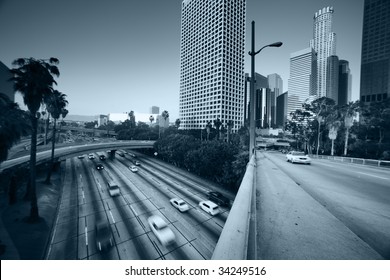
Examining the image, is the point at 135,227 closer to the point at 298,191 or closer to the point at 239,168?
the point at 239,168

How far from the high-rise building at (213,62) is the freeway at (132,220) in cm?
7418

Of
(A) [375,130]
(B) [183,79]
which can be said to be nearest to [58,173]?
(A) [375,130]

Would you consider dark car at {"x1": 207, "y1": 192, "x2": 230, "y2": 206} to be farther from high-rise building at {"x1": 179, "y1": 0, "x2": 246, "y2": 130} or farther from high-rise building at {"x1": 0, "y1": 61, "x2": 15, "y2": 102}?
high-rise building at {"x1": 179, "y1": 0, "x2": 246, "y2": 130}

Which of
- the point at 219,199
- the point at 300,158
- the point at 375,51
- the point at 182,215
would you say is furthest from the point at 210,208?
the point at 375,51

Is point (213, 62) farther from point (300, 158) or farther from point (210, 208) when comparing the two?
point (300, 158)

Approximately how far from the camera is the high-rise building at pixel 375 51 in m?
41.8

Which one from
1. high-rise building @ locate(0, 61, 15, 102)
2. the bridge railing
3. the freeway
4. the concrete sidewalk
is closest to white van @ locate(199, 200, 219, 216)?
the freeway

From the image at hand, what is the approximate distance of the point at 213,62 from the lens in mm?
96812

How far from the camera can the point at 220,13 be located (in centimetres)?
9331

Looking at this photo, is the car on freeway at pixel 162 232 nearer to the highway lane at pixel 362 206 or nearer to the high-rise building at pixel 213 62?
the highway lane at pixel 362 206

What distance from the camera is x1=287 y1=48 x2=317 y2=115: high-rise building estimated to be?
190 m

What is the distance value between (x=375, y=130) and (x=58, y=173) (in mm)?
65561

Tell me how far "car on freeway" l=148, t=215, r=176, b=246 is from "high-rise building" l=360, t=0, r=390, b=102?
238 feet

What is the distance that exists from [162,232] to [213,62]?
102648 millimetres
